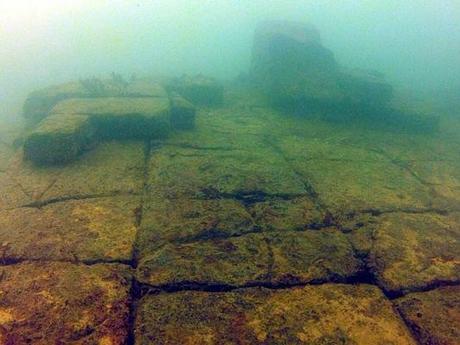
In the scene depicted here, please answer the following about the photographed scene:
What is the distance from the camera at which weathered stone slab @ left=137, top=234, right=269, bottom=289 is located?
2104 millimetres

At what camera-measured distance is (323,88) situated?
744 centimetres

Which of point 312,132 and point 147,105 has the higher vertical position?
point 147,105

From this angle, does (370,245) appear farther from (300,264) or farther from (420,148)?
(420,148)

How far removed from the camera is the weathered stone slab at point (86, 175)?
313 cm

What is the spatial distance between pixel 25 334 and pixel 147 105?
3743 mm

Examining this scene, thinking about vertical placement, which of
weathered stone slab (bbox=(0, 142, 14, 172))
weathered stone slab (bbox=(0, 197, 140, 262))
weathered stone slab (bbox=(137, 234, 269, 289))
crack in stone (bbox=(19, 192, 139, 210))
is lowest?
weathered stone slab (bbox=(0, 142, 14, 172))

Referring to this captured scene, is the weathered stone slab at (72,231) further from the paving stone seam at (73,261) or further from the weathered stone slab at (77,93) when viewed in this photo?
the weathered stone slab at (77,93)

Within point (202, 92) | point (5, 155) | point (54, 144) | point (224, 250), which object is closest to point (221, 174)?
point (224, 250)

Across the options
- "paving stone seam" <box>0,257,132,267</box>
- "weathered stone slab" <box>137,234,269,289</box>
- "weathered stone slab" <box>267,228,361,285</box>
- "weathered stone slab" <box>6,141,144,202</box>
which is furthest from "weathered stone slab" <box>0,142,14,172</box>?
"weathered stone slab" <box>267,228,361,285</box>

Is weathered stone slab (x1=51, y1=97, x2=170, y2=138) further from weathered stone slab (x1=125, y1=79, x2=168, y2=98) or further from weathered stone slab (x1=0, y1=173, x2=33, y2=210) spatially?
weathered stone slab (x1=0, y1=173, x2=33, y2=210)

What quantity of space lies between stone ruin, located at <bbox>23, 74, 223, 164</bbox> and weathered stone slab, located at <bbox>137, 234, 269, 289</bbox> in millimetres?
2089

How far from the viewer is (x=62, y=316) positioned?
1.80 meters

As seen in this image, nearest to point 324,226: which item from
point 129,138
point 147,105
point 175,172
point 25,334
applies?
point 175,172

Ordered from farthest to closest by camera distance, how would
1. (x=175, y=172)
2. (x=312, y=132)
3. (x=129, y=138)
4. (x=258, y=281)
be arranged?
1. (x=312, y=132)
2. (x=129, y=138)
3. (x=175, y=172)
4. (x=258, y=281)
